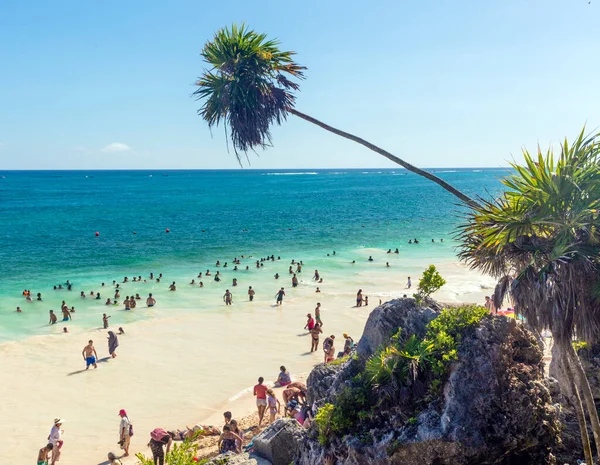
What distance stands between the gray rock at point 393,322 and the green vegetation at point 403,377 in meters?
0.47

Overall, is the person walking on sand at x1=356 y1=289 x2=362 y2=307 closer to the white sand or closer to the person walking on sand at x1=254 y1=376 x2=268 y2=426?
the white sand

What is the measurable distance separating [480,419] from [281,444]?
4.54m

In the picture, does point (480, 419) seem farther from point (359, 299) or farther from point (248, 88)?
point (359, 299)

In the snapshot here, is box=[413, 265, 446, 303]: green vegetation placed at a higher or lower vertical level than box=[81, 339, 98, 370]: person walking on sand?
higher

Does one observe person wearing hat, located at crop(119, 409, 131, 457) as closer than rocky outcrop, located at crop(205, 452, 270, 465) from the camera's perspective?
No

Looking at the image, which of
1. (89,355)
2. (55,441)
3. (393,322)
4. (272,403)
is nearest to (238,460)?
(393,322)

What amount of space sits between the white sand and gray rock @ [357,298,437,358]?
8.71 meters

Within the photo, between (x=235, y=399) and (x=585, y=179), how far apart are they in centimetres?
1453

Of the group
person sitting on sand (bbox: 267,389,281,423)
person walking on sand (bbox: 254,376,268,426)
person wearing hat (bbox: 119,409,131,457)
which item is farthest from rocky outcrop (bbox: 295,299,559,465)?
person wearing hat (bbox: 119,409,131,457)

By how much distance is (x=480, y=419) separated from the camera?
772 centimetres

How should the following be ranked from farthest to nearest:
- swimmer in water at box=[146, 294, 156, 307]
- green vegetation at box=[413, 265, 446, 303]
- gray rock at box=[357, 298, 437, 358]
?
swimmer in water at box=[146, 294, 156, 307], green vegetation at box=[413, 265, 446, 303], gray rock at box=[357, 298, 437, 358]

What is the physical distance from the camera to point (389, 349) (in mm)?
8609

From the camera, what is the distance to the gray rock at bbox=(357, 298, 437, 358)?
9.26 metres

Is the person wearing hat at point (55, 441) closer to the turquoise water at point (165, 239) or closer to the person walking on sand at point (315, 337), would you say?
the person walking on sand at point (315, 337)
